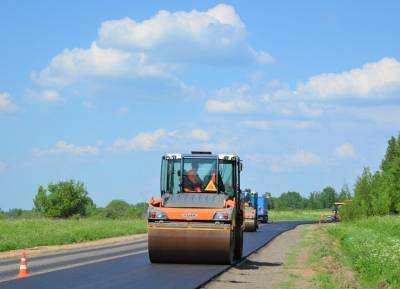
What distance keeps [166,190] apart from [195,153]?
150 cm

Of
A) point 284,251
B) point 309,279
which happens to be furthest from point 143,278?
point 284,251

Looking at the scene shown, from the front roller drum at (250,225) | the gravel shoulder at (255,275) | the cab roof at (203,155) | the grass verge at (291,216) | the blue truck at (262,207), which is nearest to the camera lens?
the gravel shoulder at (255,275)

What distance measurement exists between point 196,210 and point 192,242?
0.93 m

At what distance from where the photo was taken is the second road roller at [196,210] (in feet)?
66.0

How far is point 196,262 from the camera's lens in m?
20.6

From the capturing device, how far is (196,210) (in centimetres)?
2038

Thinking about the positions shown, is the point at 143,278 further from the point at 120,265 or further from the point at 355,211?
the point at 355,211

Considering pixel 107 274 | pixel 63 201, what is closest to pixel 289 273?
pixel 107 274

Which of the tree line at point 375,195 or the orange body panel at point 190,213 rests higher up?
the tree line at point 375,195

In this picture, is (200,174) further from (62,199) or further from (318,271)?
(62,199)

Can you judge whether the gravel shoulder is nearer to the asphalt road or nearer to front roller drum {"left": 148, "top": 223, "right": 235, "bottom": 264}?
the asphalt road

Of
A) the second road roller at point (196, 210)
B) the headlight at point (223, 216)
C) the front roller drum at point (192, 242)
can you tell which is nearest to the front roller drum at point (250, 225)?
the second road roller at point (196, 210)

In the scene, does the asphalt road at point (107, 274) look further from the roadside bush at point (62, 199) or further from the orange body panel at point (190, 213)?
the roadside bush at point (62, 199)

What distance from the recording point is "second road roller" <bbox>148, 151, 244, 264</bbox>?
792 inches
